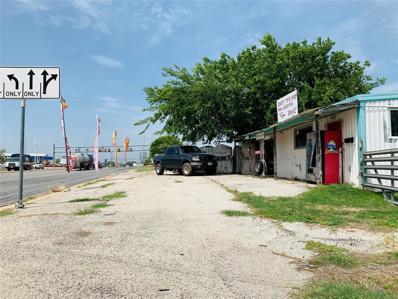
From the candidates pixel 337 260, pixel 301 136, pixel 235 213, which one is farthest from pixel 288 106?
pixel 337 260

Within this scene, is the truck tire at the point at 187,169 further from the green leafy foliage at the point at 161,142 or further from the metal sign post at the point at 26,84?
the green leafy foliage at the point at 161,142

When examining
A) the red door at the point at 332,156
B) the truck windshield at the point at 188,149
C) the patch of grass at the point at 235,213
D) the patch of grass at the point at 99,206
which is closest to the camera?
the patch of grass at the point at 235,213

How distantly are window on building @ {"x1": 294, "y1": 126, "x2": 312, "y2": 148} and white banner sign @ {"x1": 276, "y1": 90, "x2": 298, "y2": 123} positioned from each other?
84 cm

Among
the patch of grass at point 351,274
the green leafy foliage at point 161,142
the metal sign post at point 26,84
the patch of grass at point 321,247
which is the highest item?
the green leafy foliage at point 161,142

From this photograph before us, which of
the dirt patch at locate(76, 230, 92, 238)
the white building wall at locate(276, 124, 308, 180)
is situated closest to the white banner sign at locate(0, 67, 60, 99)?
A: the dirt patch at locate(76, 230, 92, 238)

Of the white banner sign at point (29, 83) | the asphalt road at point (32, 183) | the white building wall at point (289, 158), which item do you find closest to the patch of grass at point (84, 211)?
the white banner sign at point (29, 83)

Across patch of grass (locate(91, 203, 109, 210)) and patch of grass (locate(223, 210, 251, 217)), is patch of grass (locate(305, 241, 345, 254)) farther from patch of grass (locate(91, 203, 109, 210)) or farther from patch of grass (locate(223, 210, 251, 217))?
patch of grass (locate(91, 203, 109, 210))

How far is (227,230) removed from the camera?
678cm

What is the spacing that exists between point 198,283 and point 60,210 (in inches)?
244

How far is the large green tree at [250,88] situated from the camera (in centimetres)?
2675

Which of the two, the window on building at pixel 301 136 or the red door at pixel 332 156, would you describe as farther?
the window on building at pixel 301 136

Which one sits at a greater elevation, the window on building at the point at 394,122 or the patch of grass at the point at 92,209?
the window on building at the point at 394,122

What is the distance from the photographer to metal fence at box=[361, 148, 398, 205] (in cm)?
995

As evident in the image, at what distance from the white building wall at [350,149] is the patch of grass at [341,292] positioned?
9.41 m
